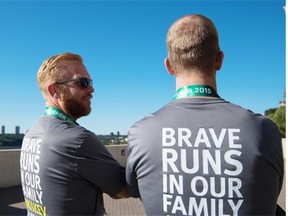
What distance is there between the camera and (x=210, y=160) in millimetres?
1605

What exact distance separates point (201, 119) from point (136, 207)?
306 inches

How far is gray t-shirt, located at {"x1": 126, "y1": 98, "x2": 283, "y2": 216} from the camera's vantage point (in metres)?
1.57

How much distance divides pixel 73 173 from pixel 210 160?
0.98 meters

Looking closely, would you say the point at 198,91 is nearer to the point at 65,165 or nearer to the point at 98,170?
the point at 98,170

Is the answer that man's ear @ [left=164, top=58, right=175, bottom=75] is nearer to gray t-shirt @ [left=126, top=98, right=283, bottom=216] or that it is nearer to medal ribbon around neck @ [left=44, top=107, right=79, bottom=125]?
gray t-shirt @ [left=126, top=98, right=283, bottom=216]

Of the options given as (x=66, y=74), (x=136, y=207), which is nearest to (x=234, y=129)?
(x=66, y=74)

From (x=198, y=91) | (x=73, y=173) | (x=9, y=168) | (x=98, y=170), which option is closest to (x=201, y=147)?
(x=198, y=91)

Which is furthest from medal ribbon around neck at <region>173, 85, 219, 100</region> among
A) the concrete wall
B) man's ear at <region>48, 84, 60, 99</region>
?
the concrete wall

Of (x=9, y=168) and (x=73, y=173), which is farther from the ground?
(x=73, y=173)

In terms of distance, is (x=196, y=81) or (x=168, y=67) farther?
(x=168, y=67)

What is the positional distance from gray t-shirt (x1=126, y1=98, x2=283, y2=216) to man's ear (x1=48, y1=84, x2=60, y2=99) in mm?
1044

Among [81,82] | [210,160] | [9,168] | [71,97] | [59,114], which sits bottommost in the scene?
[9,168]

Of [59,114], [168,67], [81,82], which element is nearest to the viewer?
[168,67]

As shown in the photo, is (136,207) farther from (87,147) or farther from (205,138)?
(205,138)
